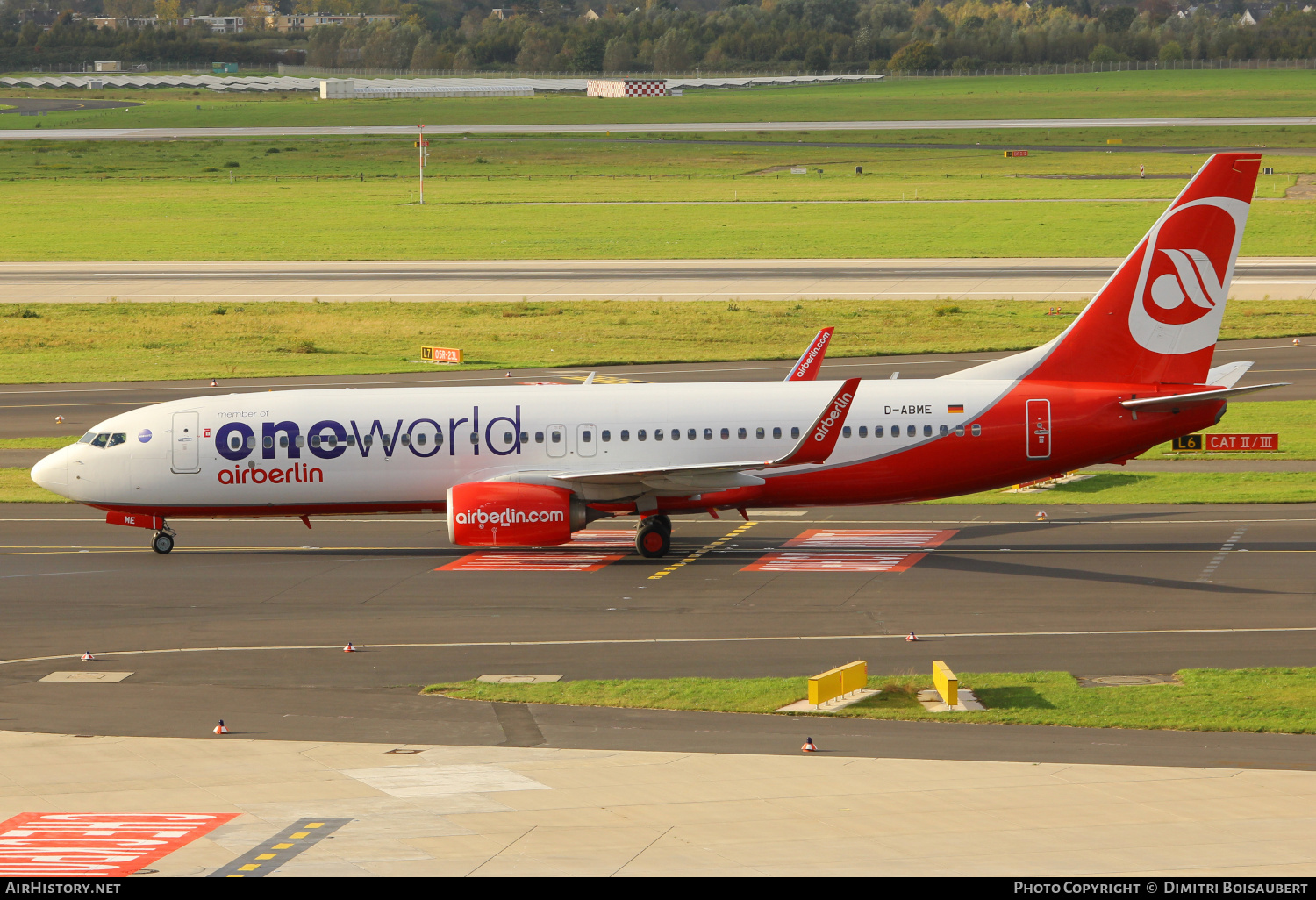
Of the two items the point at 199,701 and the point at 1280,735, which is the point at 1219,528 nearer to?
the point at 1280,735

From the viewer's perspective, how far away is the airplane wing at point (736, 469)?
36.6 meters

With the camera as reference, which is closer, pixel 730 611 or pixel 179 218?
pixel 730 611

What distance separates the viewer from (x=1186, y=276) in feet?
131

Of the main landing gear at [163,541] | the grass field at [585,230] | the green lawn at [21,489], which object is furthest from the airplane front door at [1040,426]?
the grass field at [585,230]

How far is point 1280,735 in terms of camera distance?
82.4ft

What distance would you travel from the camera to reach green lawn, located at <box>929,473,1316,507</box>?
46.0 metres

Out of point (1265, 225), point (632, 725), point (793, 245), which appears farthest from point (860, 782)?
point (1265, 225)

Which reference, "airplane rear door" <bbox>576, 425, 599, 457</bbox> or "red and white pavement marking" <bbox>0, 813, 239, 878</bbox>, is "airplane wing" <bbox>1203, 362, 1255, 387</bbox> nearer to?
"airplane rear door" <bbox>576, 425, 599, 457</bbox>

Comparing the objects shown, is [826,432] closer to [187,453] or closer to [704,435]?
[704,435]

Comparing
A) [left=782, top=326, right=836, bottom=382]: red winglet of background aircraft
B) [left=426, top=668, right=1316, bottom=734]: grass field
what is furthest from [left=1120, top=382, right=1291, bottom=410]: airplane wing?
[left=426, top=668, right=1316, bottom=734]: grass field

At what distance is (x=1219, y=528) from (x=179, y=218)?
114 meters

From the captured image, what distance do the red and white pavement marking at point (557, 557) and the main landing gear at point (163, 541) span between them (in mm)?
8323

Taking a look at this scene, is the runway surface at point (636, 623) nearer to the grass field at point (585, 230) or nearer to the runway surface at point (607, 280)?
the runway surface at point (607, 280)
